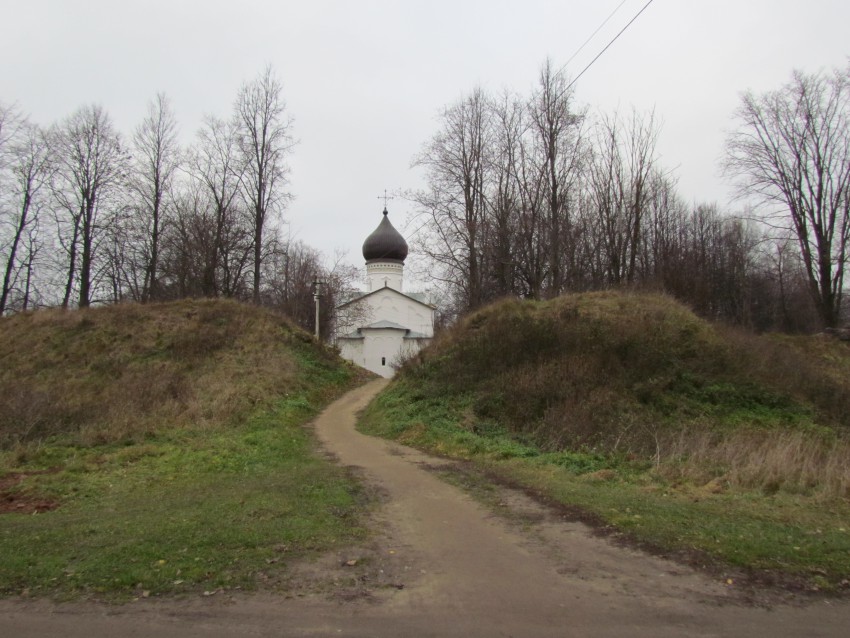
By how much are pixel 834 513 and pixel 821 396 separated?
13.4 meters

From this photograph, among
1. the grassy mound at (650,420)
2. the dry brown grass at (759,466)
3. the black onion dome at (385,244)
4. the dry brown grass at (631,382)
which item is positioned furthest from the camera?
the black onion dome at (385,244)

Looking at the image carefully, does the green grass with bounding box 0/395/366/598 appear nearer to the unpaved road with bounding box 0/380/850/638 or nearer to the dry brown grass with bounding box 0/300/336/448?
the unpaved road with bounding box 0/380/850/638

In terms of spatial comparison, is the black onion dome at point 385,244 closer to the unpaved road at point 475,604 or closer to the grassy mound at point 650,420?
the grassy mound at point 650,420

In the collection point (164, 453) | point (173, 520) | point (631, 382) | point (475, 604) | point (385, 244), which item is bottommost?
point (475, 604)

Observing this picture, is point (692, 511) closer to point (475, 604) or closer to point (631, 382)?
point (475, 604)

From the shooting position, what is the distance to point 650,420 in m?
16.0

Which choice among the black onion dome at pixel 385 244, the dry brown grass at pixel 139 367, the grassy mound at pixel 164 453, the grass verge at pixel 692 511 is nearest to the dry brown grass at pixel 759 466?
the grass verge at pixel 692 511

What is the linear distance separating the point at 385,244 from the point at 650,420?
36.7 meters

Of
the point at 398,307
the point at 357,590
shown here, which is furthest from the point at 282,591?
the point at 398,307

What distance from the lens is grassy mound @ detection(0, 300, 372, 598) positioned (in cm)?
570

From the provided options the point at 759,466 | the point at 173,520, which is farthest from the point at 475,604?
the point at 759,466

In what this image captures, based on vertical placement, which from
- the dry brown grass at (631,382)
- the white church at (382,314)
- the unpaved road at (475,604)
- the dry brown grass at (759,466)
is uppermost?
the white church at (382,314)

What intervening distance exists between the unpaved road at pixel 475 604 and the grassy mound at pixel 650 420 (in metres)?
A: 0.93

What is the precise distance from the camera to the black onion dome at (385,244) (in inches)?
1978
